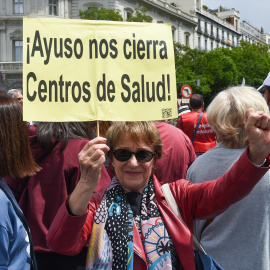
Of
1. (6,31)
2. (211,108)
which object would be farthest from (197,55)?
(211,108)

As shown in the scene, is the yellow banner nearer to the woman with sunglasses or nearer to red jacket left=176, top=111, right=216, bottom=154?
the woman with sunglasses

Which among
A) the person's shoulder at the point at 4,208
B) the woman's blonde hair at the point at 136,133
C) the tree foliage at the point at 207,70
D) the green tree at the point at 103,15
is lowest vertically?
the person's shoulder at the point at 4,208

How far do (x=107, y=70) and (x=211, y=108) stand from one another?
69 centimetres

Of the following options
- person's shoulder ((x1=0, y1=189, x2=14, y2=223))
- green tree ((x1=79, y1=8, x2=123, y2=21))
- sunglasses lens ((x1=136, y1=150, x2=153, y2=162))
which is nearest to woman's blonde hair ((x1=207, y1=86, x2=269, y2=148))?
sunglasses lens ((x1=136, y1=150, x2=153, y2=162))

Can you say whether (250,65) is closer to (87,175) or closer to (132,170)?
(132,170)

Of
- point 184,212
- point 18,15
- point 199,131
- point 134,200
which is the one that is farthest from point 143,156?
point 18,15

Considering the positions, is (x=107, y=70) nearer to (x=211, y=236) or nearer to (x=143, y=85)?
(x=143, y=85)

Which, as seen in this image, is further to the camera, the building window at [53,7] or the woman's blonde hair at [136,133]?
the building window at [53,7]

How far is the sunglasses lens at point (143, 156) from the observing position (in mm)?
1997

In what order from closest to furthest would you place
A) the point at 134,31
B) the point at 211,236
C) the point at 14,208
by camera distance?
the point at 14,208 → the point at 134,31 → the point at 211,236

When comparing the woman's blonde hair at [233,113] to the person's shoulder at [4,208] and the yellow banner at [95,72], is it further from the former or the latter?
the person's shoulder at [4,208]

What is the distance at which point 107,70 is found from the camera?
196 cm

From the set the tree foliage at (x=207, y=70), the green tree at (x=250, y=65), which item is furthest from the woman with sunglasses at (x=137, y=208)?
the green tree at (x=250, y=65)

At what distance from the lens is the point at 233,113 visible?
2232 millimetres
